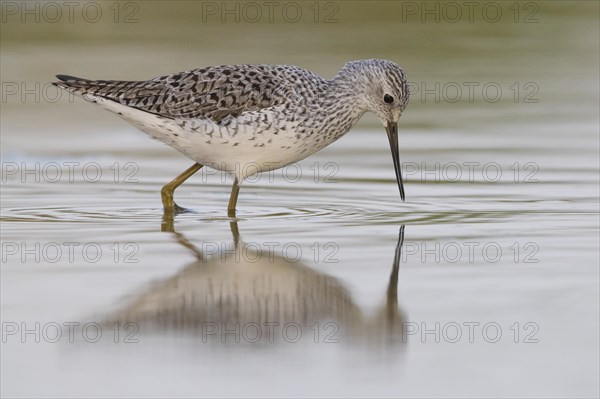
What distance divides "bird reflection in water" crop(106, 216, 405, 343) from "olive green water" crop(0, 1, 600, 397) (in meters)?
0.02

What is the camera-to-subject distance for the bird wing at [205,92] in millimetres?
10188

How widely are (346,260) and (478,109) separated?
7.34 metres

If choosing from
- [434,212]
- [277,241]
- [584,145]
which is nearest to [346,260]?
[277,241]

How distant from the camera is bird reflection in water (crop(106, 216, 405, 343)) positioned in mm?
6602

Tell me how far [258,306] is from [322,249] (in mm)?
1500

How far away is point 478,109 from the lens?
598 inches

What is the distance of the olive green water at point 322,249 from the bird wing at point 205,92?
82cm

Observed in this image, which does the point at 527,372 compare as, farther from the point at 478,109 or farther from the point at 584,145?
the point at 478,109
